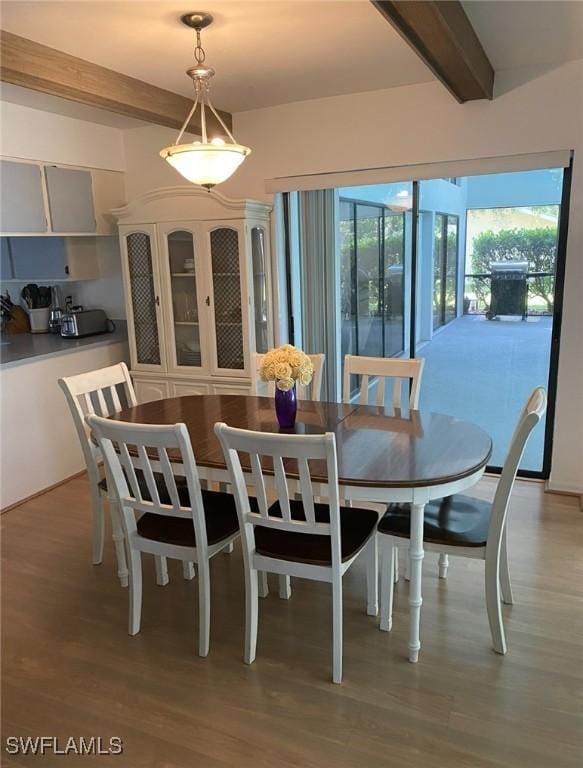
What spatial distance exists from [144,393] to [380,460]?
8.70ft

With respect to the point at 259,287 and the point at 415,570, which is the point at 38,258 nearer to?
the point at 259,287

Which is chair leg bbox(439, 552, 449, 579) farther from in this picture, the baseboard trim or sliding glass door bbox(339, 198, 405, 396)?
the baseboard trim

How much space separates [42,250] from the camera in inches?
168

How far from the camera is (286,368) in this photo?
2455 millimetres

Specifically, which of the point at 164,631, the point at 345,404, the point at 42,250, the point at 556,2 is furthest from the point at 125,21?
the point at 164,631

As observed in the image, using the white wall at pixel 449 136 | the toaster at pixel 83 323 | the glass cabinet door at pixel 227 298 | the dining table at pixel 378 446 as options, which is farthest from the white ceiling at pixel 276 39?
the dining table at pixel 378 446

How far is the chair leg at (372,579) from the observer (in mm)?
2420

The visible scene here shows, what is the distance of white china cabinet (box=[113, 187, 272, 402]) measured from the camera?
391 centimetres

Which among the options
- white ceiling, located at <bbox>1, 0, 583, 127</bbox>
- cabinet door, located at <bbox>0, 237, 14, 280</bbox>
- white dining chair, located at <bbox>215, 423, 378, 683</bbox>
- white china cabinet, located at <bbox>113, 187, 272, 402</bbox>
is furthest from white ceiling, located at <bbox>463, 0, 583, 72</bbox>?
cabinet door, located at <bbox>0, 237, 14, 280</bbox>

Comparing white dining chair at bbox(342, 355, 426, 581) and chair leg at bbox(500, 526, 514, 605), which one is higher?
white dining chair at bbox(342, 355, 426, 581)

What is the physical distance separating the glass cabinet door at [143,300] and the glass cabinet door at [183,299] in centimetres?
12

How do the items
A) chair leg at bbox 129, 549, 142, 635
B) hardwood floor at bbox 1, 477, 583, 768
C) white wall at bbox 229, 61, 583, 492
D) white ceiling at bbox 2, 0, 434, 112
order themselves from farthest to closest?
1. white wall at bbox 229, 61, 583, 492
2. chair leg at bbox 129, 549, 142, 635
3. white ceiling at bbox 2, 0, 434, 112
4. hardwood floor at bbox 1, 477, 583, 768

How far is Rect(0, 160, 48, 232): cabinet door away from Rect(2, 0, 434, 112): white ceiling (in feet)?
3.63

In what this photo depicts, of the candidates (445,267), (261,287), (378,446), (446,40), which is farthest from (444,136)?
(378,446)
